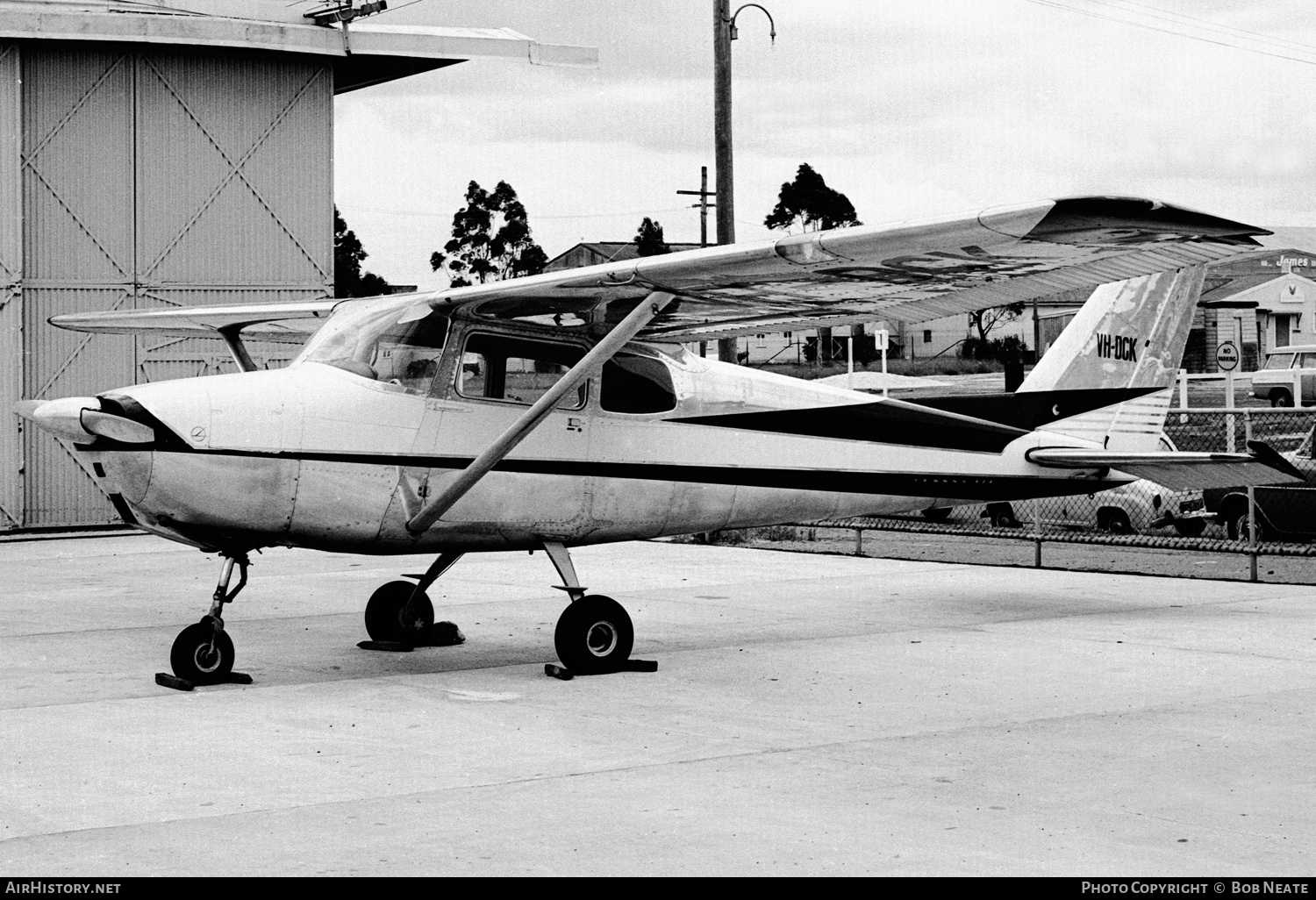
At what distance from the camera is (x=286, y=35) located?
2341 centimetres

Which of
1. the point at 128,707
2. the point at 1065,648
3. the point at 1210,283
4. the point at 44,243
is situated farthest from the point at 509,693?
the point at 1210,283

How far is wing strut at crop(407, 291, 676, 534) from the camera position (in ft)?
30.4

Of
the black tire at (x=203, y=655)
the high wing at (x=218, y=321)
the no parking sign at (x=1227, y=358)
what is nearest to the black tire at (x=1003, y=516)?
the no parking sign at (x=1227, y=358)

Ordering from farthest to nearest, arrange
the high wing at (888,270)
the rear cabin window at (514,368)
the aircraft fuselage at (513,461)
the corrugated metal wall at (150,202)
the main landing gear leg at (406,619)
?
the corrugated metal wall at (150,202), the main landing gear leg at (406,619), the rear cabin window at (514,368), the aircraft fuselage at (513,461), the high wing at (888,270)

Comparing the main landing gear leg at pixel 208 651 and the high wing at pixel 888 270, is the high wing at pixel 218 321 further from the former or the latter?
the main landing gear leg at pixel 208 651

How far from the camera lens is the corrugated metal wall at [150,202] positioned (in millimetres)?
22281

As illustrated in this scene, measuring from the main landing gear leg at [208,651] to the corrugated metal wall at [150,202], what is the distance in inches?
506

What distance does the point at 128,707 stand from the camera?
8414mm

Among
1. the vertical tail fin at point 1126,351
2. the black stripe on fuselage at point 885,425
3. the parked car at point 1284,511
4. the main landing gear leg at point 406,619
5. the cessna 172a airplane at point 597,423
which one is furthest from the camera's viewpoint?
the parked car at point 1284,511

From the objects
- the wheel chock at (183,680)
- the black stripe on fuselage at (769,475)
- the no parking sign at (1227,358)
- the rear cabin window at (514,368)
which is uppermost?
the no parking sign at (1227,358)

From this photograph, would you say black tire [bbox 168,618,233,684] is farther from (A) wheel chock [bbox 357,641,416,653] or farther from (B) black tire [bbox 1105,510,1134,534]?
(B) black tire [bbox 1105,510,1134,534]

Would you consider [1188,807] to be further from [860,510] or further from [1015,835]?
[860,510]

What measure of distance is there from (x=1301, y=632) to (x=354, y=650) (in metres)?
6.60

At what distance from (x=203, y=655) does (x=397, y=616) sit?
1906 mm
